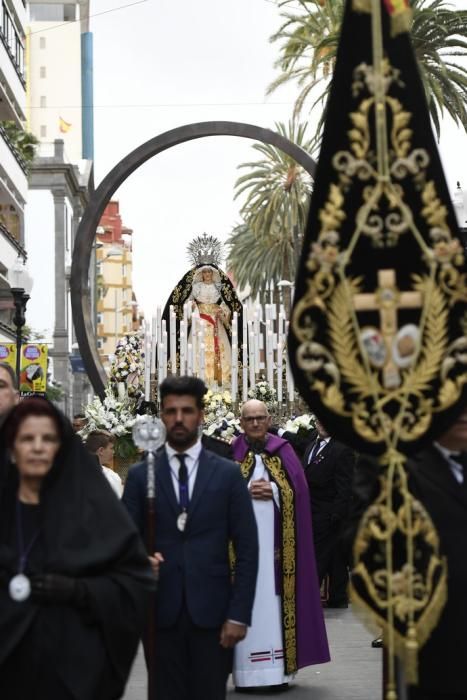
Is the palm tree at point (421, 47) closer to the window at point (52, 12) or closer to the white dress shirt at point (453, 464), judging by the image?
the white dress shirt at point (453, 464)

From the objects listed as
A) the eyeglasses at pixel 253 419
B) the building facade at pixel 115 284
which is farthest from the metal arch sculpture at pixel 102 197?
the building facade at pixel 115 284

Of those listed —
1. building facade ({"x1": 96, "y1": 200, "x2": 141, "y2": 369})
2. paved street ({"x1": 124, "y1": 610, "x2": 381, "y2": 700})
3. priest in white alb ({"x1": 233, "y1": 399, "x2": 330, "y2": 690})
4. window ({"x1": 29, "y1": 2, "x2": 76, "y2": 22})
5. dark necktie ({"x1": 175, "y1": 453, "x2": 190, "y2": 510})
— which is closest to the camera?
dark necktie ({"x1": 175, "y1": 453, "x2": 190, "y2": 510})

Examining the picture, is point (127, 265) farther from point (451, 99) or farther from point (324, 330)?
point (324, 330)

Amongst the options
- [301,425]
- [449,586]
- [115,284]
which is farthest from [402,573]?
[115,284]

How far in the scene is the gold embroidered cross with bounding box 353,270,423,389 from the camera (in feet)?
18.7

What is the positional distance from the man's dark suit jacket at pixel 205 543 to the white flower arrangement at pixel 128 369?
11078mm

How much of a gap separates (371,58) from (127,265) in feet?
439

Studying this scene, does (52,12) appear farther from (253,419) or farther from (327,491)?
(253,419)

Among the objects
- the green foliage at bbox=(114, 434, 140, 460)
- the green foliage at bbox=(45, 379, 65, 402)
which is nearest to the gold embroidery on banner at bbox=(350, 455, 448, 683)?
the green foliage at bbox=(114, 434, 140, 460)

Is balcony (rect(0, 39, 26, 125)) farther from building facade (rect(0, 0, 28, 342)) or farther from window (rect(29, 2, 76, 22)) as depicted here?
window (rect(29, 2, 76, 22))

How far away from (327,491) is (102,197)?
24.4 feet

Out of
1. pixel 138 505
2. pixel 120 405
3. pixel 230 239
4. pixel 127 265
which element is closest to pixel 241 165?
pixel 230 239

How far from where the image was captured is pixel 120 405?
55.2 feet

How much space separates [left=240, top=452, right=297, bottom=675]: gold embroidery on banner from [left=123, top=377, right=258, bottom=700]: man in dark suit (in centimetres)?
344
